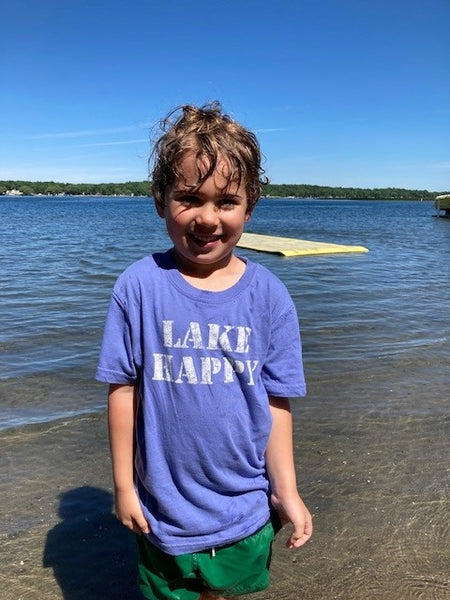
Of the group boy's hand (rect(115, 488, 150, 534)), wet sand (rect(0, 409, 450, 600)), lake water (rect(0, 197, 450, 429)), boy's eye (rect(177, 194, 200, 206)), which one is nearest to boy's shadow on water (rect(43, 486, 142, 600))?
wet sand (rect(0, 409, 450, 600))

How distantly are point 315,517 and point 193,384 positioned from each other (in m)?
2.00

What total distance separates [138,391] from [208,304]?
376mm

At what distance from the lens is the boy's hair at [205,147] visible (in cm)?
173

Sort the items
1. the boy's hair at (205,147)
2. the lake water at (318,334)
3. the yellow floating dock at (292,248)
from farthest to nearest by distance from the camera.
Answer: the yellow floating dock at (292,248), the lake water at (318,334), the boy's hair at (205,147)

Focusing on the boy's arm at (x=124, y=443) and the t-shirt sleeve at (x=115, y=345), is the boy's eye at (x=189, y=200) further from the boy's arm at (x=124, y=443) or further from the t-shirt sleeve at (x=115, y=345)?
the boy's arm at (x=124, y=443)

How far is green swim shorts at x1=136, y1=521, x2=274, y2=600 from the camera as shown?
1.82 meters

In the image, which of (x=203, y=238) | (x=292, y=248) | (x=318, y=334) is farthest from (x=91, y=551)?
(x=292, y=248)

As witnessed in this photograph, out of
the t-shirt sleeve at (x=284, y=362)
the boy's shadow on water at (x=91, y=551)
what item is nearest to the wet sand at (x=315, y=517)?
the boy's shadow on water at (x=91, y=551)

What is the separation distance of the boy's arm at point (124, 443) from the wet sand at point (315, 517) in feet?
3.94

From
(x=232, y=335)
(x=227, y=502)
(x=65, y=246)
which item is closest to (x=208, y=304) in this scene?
(x=232, y=335)

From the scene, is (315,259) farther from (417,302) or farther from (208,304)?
(208,304)

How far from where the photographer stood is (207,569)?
1828 millimetres

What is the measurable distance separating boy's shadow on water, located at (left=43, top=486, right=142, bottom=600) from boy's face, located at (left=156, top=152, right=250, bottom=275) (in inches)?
73.8

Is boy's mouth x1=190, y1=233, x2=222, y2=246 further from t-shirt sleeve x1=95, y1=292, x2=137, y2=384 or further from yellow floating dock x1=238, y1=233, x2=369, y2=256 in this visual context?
yellow floating dock x1=238, y1=233, x2=369, y2=256
